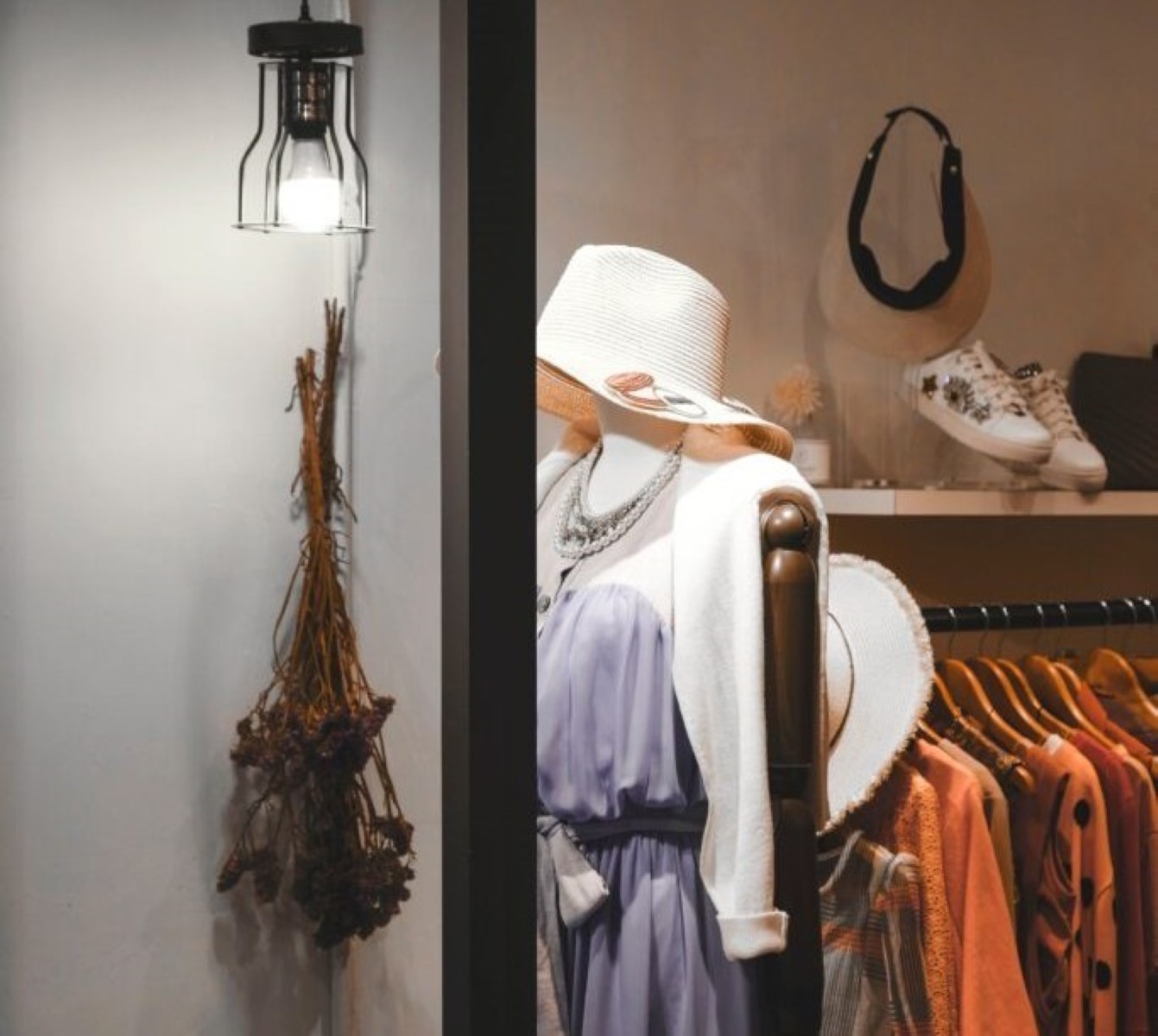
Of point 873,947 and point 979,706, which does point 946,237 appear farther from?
point 873,947

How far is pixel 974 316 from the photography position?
2.04 meters

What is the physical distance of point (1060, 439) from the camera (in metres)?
2.00

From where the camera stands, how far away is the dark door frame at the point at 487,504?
645 millimetres

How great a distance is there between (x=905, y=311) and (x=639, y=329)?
2.47ft

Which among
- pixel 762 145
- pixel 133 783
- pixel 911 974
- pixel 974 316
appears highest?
pixel 762 145

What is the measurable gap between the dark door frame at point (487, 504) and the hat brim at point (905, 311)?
1.46 meters

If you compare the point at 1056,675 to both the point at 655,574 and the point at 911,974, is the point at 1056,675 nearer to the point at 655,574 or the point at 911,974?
the point at 911,974

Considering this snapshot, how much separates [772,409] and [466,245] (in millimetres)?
1541

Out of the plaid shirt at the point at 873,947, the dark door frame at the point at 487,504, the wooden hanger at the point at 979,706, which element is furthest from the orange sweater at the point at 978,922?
the dark door frame at the point at 487,504

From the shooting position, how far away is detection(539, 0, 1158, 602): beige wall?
206 cm

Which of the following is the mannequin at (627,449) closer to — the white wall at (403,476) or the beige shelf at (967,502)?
the beige shelf at (967,502)

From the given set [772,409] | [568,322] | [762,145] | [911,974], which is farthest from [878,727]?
[762,145]

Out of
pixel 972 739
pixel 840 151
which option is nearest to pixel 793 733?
pixel 972 739

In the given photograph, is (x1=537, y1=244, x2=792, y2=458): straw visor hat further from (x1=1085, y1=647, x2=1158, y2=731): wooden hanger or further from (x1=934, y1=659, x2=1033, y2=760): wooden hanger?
(x1=1085, y1=647, x2=1158, y2=731): wooden hanger
